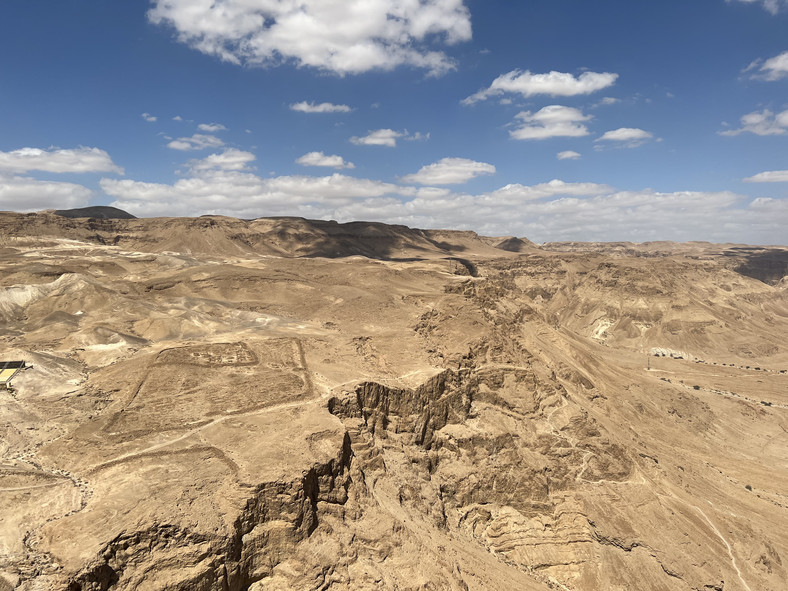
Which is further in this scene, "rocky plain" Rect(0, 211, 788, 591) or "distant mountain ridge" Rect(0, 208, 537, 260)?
"distant mountain ridge" Rect(0, 208, 537, 260)

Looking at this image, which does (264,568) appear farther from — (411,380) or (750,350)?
(750,350)

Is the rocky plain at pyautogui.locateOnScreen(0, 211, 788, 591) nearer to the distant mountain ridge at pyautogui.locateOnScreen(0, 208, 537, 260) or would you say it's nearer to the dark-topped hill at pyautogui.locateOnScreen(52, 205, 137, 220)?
the distant mountain ridge at pyautogui.locateOnScreen(0, 208, 537, 260)

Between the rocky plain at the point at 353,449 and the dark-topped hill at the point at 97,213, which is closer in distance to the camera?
the rocky plain at the point at 353,449

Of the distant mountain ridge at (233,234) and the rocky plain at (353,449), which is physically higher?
the distant mountain ridge at (233,234)

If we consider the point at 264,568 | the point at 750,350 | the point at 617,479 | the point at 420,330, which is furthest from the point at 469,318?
the point at 750,350

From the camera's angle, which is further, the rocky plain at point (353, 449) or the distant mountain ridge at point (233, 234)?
the distant mountain ridge at point (233, 234)

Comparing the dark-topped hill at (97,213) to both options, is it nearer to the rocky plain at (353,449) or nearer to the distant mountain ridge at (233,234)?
the distant mountain ridge at (233,234)

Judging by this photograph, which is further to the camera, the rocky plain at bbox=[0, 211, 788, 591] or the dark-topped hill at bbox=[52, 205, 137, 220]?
the dark-topped hill at bbox=[52, 205, 137, 220]

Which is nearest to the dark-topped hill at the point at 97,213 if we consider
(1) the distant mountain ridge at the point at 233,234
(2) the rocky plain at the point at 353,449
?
(1) the distant mountain ridge at the point at 233,234

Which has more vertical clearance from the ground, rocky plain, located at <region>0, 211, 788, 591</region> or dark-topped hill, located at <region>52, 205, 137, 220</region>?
dark-topped hill, located at <region>52, 205, 137, 220</region>

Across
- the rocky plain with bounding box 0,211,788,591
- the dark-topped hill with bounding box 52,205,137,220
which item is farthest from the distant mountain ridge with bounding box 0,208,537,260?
the rocky plain with bounding box 0,211,788,591

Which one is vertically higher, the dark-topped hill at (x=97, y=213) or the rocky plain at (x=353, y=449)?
the dark-topped hill at (x=97, y=213)
